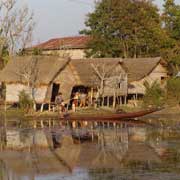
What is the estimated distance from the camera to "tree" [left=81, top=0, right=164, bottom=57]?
51031 mm

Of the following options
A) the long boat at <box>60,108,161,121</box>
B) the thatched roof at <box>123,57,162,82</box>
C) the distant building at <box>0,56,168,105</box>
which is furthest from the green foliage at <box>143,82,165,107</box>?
the long boat at <box>60,108,161,121</box>

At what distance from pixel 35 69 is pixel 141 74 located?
369 inches

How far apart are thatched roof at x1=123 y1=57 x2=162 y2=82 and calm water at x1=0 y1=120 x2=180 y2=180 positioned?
12.8m

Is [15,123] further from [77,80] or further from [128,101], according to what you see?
[128,101]

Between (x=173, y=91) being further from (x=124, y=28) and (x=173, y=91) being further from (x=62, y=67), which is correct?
(x=124, y=28)

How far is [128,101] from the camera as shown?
4528 cm

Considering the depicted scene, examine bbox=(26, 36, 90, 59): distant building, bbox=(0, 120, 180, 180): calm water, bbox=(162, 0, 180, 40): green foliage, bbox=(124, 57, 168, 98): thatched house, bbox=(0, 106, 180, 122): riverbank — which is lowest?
bbox=(0, 120, 180, 180): calm water

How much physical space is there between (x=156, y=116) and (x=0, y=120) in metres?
9.74

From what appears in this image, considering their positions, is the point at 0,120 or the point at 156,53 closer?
the point at 0,120

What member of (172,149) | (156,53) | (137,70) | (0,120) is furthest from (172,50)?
(172,149)

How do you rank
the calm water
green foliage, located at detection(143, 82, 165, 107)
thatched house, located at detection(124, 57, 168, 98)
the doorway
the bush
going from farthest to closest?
thatched house, located at detection(124, 57, 168, 98) → green foliage, located at detection(143, 82, 165, 107) → the doorway → the bush → the calm water

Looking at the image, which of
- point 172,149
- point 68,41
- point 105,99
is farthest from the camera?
point 68,41

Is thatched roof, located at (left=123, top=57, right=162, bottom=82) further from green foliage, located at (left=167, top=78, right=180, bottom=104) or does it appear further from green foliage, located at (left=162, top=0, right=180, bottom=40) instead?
green foliage, located at (left=162, top=0, right=180, bottom=40)

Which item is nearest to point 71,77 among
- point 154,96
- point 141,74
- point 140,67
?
point 154,96
